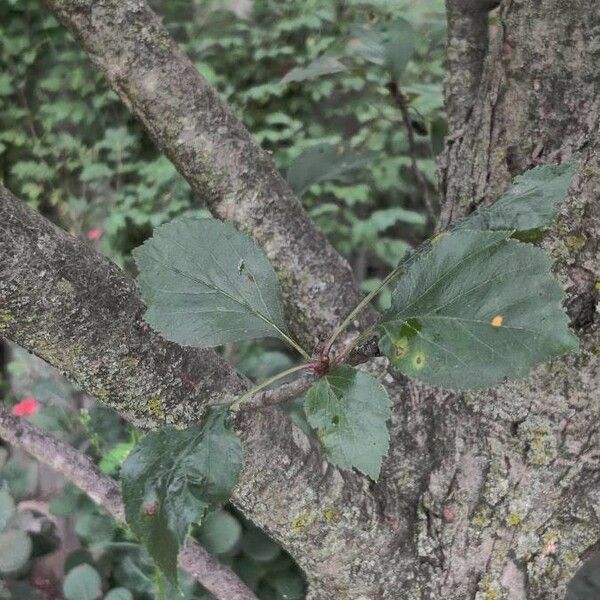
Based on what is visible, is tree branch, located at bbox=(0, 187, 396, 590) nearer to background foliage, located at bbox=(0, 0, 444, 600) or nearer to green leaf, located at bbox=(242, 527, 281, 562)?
green leaf, located at bbox=(242, 527, 281, 562)

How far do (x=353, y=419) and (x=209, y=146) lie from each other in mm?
381

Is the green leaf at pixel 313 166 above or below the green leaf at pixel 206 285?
above

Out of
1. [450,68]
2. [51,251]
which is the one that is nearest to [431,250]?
[51,251]

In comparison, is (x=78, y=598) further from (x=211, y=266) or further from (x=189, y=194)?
(x=189, y=194)

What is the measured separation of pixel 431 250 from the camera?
1.49 ft

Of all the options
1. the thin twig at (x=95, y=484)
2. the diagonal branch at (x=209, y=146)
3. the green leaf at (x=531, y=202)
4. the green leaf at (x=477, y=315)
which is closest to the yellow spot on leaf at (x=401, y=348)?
the green leaf at (x=477, y=315)

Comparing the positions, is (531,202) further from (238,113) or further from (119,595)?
(238,113)

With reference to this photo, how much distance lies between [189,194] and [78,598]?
144 centimetres

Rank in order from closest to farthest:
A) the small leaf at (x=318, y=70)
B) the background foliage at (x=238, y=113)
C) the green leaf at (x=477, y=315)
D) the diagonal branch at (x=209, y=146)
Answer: the green leaf at (x=477, y=315), the diagonal branch at (x=209, y=146), the small leaf at (x=318, y=70), the background foliage at (x=238, y=113)

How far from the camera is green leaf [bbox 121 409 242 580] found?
16.6 inches

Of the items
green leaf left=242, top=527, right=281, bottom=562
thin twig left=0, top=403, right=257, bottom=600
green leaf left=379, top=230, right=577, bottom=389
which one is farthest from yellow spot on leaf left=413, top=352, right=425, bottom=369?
green leaf left=242, top=527, right=281, bottom=562

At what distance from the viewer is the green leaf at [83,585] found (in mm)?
803

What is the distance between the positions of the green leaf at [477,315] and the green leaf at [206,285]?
0.10 m

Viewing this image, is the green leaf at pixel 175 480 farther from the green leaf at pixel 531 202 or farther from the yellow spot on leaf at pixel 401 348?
the green leaf at pixel 531 202
